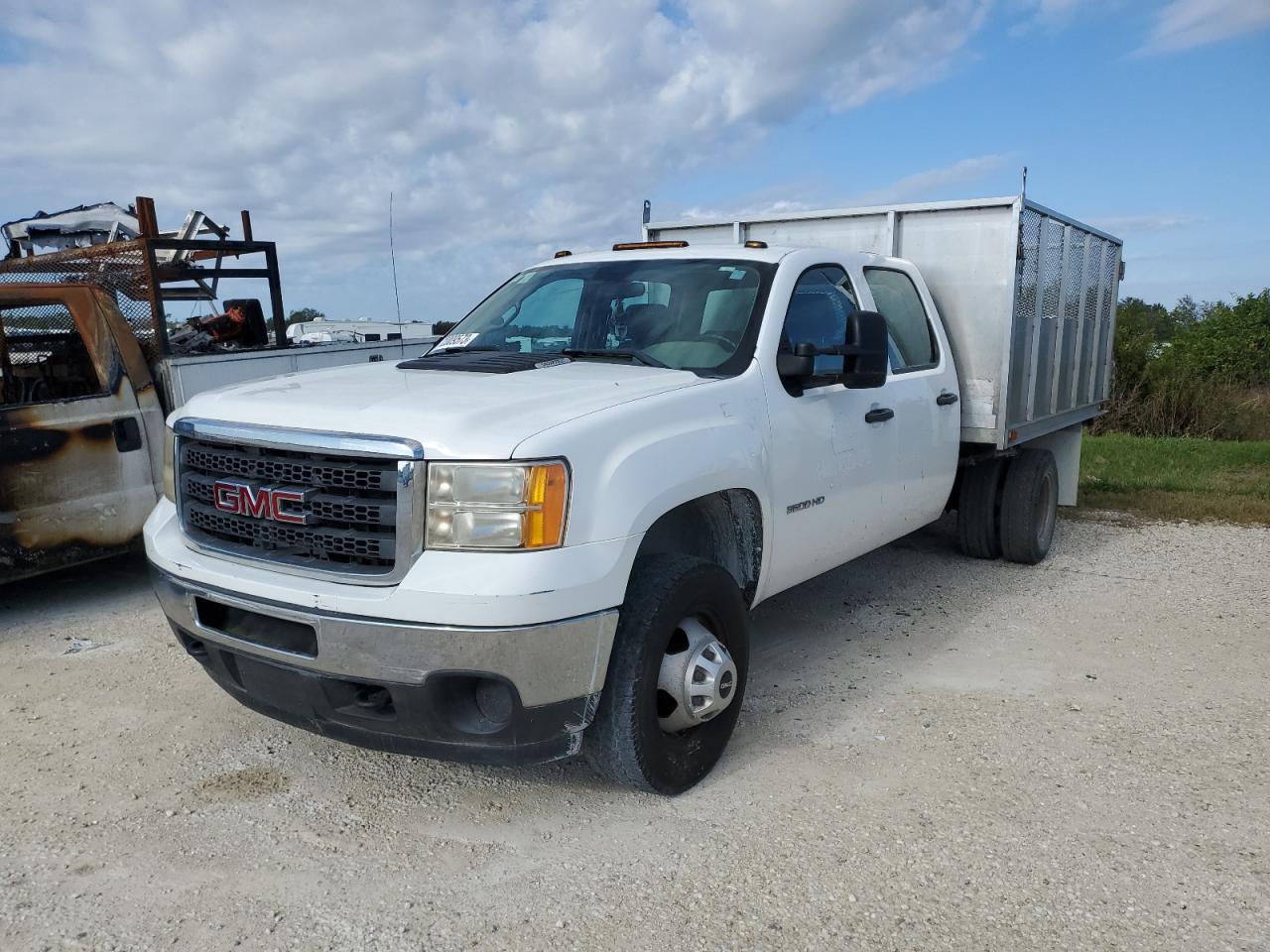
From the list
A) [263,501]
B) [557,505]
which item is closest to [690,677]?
[557,505]

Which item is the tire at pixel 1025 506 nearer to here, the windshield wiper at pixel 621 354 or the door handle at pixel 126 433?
the windshield wiper at pixel 621 354

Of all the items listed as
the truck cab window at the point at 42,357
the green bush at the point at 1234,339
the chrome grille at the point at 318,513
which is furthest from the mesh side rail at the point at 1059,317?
the green bush at the point at 1234,339

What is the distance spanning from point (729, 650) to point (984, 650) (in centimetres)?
210

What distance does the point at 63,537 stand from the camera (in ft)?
18.4

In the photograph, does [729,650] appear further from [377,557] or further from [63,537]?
[63,537]

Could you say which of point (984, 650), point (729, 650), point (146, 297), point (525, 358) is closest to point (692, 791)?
point (729, 650)

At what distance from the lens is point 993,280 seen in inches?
234

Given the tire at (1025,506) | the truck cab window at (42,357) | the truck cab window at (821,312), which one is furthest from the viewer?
the tire at (1025,506)

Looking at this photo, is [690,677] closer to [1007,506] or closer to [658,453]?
[658,453]

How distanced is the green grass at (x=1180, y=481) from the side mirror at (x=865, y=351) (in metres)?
6.06

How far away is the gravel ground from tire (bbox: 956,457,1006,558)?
1677 mm

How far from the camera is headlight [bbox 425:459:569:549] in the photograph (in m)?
2.91

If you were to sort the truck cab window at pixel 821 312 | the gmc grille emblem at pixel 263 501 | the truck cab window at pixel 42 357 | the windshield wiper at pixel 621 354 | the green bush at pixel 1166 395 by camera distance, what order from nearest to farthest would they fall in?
the gmc grille emblem at pixel 263 501 < the windshield wiper at pixel 621 354 < the truck cab window at pixel 821 312 < the truck cab window at pixel 42 357 < the green bush at pixel 1166 395

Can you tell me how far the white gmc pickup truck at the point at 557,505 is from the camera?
293cm
